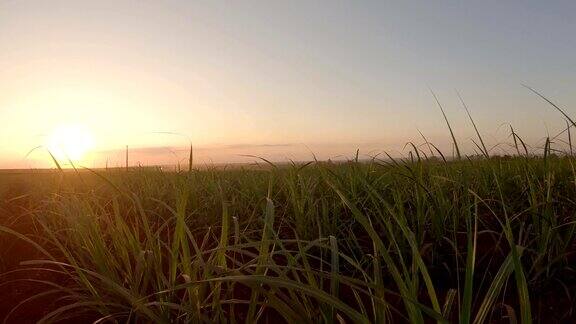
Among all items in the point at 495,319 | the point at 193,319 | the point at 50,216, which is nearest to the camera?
the point at 193,319

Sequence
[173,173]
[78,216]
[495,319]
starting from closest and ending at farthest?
1. [495,319]
2. [78,216]
3. [173,173]

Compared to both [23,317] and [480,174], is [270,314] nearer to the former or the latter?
[23,317]

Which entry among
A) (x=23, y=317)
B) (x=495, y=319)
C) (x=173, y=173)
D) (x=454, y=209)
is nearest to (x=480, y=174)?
(x=454, y=209)

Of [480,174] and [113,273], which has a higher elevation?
[480,174]

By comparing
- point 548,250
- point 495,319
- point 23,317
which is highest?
point 548,250

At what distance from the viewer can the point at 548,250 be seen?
5.82 ft

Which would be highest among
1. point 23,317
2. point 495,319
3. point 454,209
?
point 454,209

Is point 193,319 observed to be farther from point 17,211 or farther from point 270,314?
point 17,211

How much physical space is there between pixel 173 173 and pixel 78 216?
113 inches

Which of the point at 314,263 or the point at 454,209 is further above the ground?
the point at 454,209

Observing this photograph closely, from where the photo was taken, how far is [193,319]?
129 centimetres

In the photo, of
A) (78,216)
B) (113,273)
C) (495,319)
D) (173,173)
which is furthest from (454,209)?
(173,173)

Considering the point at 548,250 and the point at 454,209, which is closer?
the point at 548,250

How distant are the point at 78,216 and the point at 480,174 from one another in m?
2.14
